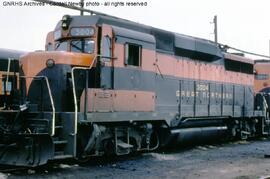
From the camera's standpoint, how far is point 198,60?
1547cm

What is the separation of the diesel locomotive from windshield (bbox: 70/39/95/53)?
0.03 m

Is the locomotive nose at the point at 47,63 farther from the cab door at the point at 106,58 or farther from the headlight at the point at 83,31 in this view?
the headlight at the point at 83,31

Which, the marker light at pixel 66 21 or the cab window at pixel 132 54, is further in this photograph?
the cab window at pixel 132 54

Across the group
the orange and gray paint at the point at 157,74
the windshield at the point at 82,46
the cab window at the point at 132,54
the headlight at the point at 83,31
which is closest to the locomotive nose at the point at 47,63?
the orange and gray paint at the point at 157,74

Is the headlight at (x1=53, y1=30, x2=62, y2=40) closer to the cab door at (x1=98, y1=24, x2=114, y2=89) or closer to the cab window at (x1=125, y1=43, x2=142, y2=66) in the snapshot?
the cab door at (x1=98, y1=24, x2=114, y2=89)

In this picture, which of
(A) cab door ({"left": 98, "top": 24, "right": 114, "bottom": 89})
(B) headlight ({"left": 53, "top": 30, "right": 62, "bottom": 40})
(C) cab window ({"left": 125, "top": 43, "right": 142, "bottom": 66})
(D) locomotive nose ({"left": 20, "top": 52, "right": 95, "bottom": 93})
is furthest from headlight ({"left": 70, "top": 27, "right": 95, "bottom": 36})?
(C) cab window ({"left": 125, "top": 43, "right": 142, "bottom": 66})

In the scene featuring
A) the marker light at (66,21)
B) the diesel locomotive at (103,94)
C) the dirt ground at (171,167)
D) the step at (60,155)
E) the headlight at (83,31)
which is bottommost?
the dirt ground at (171,167)

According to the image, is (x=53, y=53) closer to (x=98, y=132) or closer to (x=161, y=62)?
(x=98, y=132)

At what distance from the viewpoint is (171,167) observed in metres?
10.8

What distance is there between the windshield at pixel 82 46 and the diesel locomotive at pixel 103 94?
0.09ft

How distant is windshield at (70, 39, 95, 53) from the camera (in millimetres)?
11141

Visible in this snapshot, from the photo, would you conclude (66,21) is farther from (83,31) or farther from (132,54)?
(132,54)

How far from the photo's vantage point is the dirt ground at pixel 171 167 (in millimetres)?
9469

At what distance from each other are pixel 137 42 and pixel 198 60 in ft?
13.3
